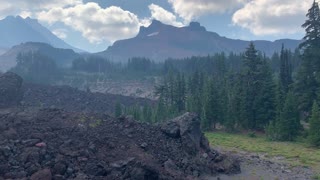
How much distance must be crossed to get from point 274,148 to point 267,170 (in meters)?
14.0

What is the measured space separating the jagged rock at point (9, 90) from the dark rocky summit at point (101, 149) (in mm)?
33290

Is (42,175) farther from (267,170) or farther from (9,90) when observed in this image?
(9,90)

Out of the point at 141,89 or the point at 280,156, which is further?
→ the point at 141,89

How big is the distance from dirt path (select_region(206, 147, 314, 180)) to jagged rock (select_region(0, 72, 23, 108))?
1893 inches

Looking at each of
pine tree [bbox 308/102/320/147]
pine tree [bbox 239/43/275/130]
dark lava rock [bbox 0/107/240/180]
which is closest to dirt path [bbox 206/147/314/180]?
dark lava rock [bbox 0/107/240/180]

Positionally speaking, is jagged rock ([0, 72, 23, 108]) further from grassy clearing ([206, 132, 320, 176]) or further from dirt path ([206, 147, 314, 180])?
dirt path ([206, 147, 314, 180])

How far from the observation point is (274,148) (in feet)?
170

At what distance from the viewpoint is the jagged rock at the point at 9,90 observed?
74.1m

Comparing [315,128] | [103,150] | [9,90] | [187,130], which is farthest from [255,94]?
[9,90]

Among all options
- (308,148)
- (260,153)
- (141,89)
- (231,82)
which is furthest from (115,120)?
(141,89)

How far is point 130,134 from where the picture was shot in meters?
38.3

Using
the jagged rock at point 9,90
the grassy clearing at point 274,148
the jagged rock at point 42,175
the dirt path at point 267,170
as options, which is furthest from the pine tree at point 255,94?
the jagged rock at point 42,175

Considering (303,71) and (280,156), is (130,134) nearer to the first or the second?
(280,156)

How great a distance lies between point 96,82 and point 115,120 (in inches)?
5985
